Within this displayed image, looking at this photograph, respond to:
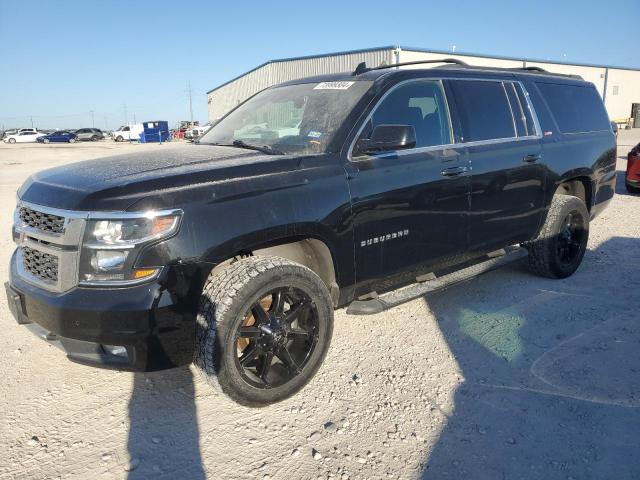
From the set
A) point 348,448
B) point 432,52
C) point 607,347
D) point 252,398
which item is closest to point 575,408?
point 607,347

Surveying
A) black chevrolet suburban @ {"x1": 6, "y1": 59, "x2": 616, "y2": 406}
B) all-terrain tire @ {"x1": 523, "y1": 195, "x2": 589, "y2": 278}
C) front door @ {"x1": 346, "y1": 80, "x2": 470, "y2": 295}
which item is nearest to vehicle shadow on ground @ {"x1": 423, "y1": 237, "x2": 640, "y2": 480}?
all-terrain tire @ {"x1": 523, "y1": 195, "x2": 589, "y2": 278}

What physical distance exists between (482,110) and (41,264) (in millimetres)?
3491

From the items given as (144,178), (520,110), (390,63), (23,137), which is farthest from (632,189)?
(23,137)

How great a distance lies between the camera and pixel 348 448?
2598 mm

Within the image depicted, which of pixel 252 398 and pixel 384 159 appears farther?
pixel 384 159

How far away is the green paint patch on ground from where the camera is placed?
3648 mm

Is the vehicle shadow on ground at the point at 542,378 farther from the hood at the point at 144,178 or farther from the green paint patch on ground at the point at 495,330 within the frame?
the hood at the point at 144,178

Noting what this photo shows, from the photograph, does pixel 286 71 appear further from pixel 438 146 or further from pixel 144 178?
pixel 144 178

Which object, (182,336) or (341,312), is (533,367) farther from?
(182,336)

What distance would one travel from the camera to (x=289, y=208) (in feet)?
9.54

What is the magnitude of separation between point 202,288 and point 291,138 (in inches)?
53.2

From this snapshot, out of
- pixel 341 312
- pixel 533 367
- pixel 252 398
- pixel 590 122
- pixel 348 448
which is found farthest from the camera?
pixel 590 122

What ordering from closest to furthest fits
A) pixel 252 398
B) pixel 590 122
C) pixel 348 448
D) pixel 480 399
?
1. pixel 348 448
2. pixel 252 398
3. pixel 480 399
4. pixel 590 122

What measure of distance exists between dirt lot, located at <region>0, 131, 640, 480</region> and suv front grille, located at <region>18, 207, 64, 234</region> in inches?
42.7
